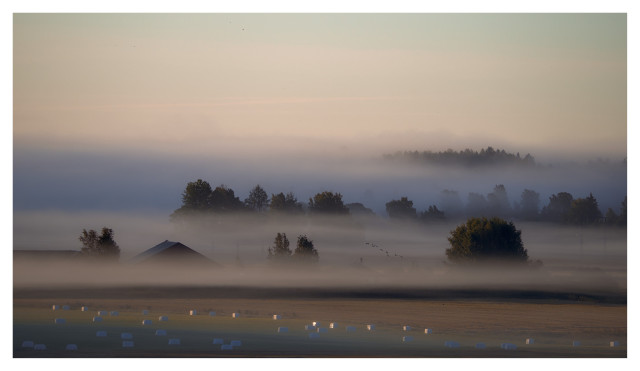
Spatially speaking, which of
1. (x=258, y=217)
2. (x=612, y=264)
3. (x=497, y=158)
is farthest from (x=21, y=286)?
(x=612, y=264)

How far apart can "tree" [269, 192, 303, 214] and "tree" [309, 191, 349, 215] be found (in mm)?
449

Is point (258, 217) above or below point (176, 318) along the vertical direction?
above

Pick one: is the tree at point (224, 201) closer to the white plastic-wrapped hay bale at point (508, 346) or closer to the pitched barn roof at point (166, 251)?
the pitched barn roof at point (166, 251)

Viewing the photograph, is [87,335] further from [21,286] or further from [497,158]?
[497,158]

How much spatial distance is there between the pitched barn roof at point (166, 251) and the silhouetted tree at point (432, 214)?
6.96 meters

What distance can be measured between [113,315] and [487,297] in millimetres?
11241

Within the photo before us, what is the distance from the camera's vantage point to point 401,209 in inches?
1202

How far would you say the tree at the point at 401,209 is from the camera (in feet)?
99.1

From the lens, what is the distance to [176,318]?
1189 inches

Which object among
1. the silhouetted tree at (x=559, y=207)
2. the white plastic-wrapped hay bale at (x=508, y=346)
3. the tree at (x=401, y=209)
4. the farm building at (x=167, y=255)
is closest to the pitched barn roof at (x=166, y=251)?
the farm building at (x=167, y=255)

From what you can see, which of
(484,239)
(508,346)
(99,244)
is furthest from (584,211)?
(99,244)

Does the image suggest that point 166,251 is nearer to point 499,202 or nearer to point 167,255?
point 167,255

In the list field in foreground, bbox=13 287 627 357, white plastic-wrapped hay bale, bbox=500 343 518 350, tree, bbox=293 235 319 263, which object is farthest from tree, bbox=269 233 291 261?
white plastic-wrapped hay bale, bbox=500 343 518 350

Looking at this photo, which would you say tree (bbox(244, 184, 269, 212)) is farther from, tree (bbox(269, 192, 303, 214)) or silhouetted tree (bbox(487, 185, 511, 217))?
silhouetted tree (bbox(487, 185, 511, 217))
